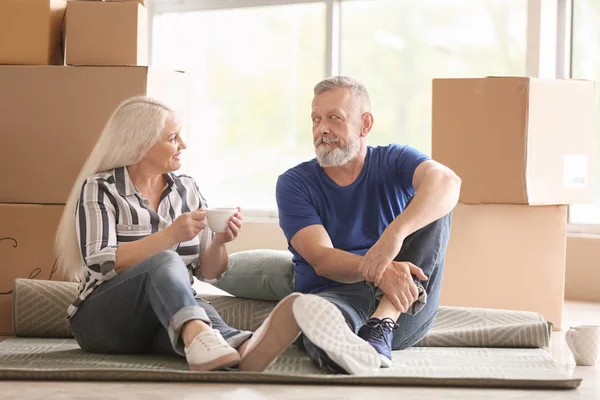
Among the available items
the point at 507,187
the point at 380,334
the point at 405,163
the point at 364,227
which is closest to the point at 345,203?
the point at 364,227

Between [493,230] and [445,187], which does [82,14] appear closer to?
[445,187]

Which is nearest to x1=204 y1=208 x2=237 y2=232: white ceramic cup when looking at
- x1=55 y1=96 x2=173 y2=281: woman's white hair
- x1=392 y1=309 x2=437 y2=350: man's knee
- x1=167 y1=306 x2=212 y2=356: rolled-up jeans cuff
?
x1=167 y1=306 x2=212 y2=356: rolled-up jeans cuff

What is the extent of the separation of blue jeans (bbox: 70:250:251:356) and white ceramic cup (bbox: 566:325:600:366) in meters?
0.90

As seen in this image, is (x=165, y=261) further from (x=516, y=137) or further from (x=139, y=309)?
(x=516, y=137)

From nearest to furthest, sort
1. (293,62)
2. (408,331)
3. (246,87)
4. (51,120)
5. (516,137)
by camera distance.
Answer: (408,331) < (51,120) < (516,137) < (293,62) < (246,87)

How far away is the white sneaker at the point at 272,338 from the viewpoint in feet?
6.66

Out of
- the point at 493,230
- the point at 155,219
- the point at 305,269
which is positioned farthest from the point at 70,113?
the point at 493,230

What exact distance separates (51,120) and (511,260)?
1662 millimetres

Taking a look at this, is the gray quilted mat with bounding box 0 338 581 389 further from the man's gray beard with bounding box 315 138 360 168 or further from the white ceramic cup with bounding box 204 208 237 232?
the man's gray beard with bounding box 315 138 360 168

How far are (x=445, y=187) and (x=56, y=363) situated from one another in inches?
42.9

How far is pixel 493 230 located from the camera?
3320mm

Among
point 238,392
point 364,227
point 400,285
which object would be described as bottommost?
point 238,392

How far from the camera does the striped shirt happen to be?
2242 mm

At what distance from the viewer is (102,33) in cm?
302
